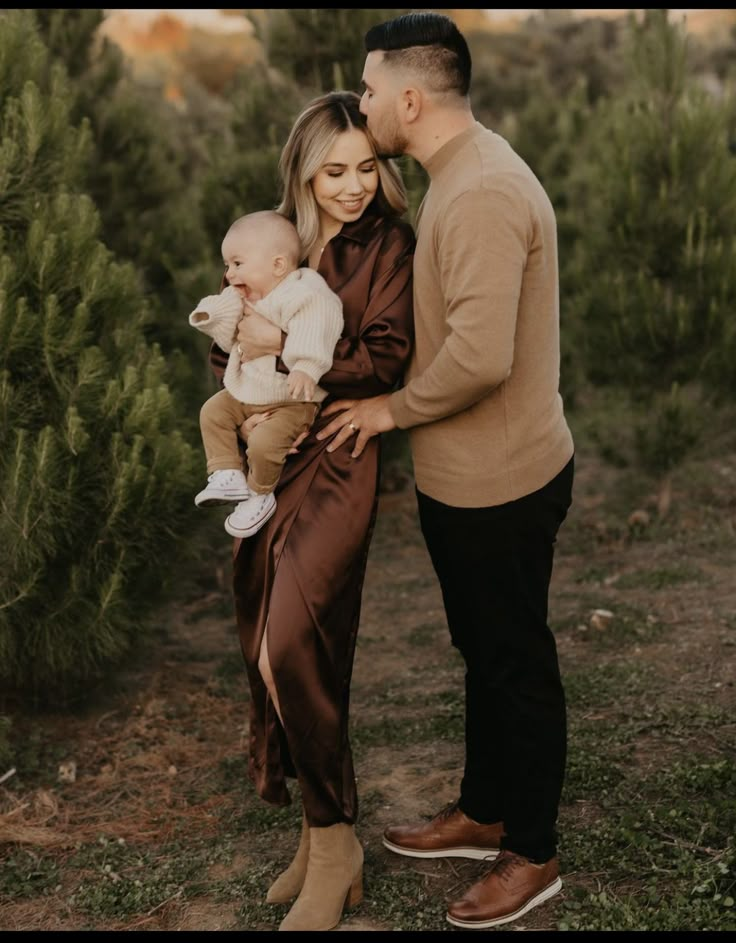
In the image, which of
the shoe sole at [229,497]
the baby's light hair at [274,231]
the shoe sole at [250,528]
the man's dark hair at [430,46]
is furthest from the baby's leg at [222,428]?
the man's dark hair at [430,46]

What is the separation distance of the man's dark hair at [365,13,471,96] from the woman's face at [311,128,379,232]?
0.24m

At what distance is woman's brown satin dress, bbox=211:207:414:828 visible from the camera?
2.95 m

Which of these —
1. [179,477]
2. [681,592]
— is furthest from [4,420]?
[681,592]

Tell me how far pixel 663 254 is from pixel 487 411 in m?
4.92

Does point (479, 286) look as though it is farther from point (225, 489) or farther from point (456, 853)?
point (456, 853)

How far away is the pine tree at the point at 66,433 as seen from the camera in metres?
4.34

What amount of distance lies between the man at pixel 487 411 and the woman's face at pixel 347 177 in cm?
7

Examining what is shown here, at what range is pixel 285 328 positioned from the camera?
2.95 m

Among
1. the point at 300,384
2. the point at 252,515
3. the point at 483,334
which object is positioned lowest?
the point at 252,515

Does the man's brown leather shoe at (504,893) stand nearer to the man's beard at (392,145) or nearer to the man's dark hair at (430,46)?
the man's beard at (392,145)

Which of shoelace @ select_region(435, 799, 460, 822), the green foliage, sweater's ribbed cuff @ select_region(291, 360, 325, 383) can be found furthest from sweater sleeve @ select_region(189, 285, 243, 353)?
the green foliage

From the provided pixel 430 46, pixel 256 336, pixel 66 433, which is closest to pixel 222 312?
pixel 256 336

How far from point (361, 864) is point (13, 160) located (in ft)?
11.0

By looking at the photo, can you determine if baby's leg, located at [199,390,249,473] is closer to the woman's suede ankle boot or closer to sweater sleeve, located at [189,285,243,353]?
sweater sleeve, located at [189,285,243,353]
